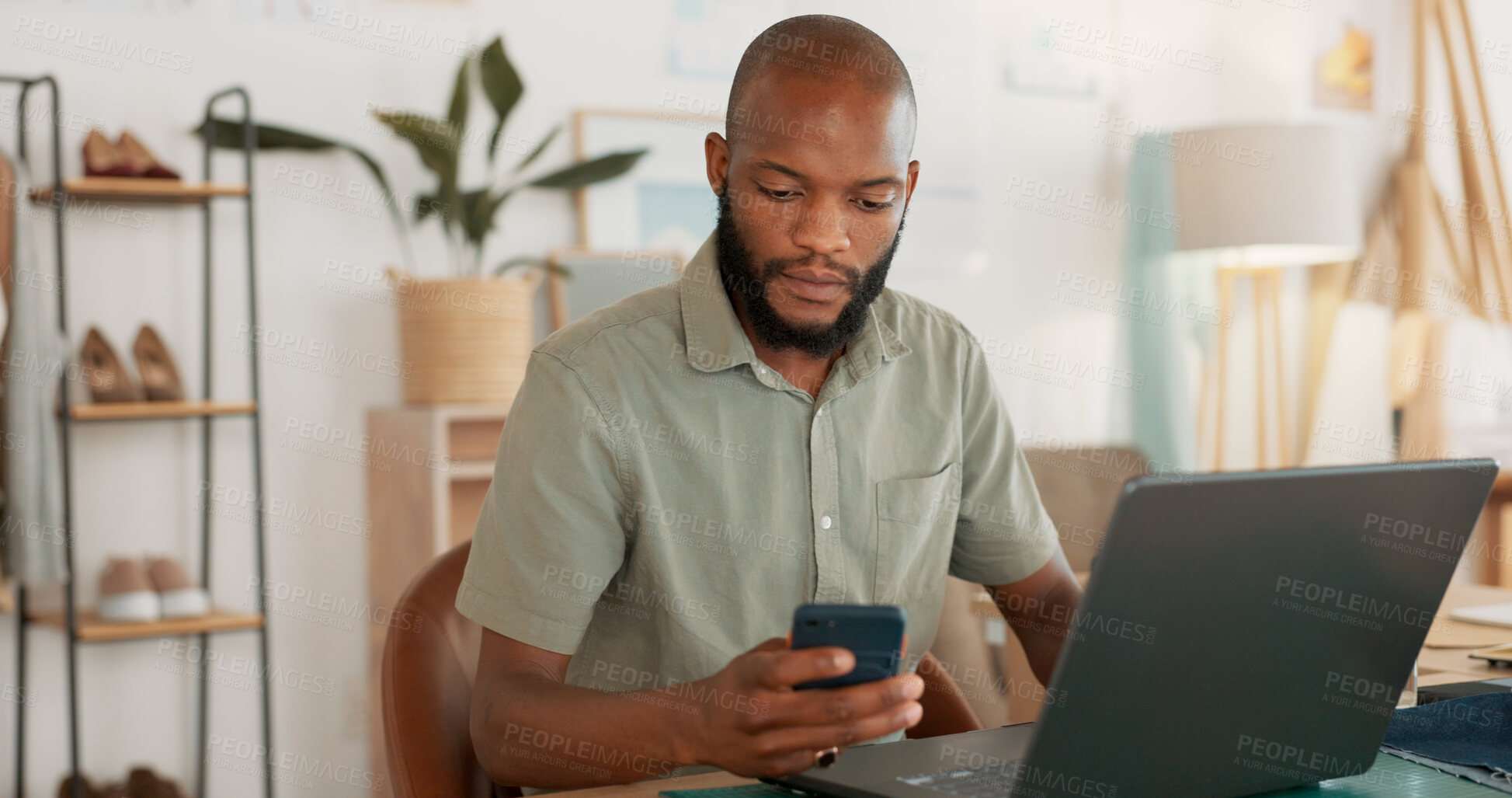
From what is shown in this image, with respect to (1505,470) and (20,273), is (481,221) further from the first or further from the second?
(1505,470)

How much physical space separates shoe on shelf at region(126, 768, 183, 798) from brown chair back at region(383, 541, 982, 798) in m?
1.84

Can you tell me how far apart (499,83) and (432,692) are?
6.77 feet

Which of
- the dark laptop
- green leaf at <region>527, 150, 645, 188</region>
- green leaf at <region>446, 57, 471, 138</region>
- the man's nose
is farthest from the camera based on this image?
green leaf at <region>527, 150, 645, 188</region>

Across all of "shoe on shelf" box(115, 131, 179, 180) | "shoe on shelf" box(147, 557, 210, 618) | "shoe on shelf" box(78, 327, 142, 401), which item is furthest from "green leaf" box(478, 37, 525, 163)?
"shoe on shelf" box(147, 557, 210, 618)

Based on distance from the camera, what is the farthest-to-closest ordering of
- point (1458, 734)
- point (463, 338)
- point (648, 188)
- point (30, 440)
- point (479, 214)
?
point (648, 188) → point (479, 214) → point (463, 338) → point (30, 440) → point (1458, 734)

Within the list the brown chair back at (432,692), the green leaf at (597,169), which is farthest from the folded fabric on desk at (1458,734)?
the green leaf at (597,169)

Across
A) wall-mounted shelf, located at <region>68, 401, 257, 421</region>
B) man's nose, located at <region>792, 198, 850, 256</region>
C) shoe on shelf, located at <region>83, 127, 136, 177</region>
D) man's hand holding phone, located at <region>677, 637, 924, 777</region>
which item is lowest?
man's hand holding phone, located at <region>677, 637, 924, 777</region>

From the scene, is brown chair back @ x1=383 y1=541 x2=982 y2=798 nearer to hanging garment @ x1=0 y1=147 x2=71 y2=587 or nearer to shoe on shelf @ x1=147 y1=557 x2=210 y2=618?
hanging garment @ x1=0 y1=147 x2=71 y2=587

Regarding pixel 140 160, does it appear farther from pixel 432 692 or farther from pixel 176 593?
pixel 432 692

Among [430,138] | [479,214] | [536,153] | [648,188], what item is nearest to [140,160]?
[430,138]

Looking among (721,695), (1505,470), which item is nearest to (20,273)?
(721,695)

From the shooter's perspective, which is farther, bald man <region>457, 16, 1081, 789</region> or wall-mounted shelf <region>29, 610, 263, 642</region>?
wall-mounted shelf <region>29, 610, 263, 642</region>

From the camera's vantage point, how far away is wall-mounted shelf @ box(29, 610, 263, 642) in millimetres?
2633

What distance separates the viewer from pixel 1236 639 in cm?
87
